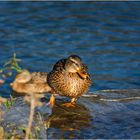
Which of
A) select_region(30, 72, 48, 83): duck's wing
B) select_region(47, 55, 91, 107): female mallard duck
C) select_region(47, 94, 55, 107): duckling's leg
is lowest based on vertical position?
select_region(30, 72, 48, 83): duck's wing

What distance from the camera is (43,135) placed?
6.80 m

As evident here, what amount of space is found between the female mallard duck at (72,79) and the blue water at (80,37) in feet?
15.1

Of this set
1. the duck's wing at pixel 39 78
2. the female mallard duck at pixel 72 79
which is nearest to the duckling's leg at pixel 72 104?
the female mallard duck at pixel 72 79

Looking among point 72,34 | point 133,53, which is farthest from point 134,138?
point 72,34

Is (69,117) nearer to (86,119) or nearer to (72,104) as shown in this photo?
(86,119)

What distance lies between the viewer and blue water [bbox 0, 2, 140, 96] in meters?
14.0

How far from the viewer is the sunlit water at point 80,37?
14.0m

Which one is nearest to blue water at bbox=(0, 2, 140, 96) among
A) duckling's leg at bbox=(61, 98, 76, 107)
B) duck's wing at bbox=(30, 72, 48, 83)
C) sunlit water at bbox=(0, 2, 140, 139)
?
sunlit water at bbox=(0, 2, 140, 139)

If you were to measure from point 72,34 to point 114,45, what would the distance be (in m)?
1.22

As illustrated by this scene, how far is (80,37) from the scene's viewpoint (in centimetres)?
1600

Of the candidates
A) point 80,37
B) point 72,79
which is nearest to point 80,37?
point 80,37

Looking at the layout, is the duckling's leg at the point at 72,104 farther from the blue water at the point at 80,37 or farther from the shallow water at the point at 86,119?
the blue water at the point at 80,37

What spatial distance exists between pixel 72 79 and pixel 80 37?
25.9ft

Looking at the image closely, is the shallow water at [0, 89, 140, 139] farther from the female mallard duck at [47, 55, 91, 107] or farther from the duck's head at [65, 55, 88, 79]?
the duck's head at [65, 55, 88, 79]
